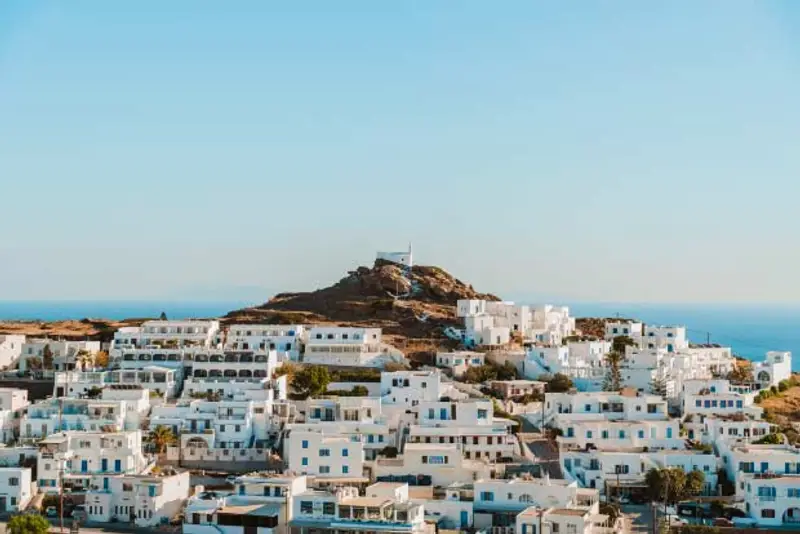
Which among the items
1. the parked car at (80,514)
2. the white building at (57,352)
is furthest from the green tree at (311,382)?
the parked car at (80,514)

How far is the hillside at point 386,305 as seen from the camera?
202ft

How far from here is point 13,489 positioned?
35969 mm

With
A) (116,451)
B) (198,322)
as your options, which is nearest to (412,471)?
(116,451)

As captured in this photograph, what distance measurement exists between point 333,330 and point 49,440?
18.7m

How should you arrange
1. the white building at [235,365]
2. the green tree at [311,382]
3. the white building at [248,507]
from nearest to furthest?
the white building at [248,507] → the green tree at [311,382] → the white building at [235,365]

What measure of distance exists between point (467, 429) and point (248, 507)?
10.1 meters

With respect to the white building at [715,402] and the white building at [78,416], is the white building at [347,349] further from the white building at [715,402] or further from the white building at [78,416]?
the white building at [715,402]

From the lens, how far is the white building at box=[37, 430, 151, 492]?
121 ft

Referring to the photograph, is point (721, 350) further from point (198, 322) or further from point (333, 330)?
point (198, 322)

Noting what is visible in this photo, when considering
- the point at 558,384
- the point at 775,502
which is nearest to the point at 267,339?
the point at 558,384

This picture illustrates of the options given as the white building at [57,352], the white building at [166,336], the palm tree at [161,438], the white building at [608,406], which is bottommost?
the palm tree at [161,438]

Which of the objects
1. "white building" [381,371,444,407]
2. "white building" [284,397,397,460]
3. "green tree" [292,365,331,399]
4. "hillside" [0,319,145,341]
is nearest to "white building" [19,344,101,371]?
"hillside" [0,319,145,341]

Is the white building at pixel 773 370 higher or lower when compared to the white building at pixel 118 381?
higher

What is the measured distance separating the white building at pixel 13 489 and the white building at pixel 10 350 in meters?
17.4
